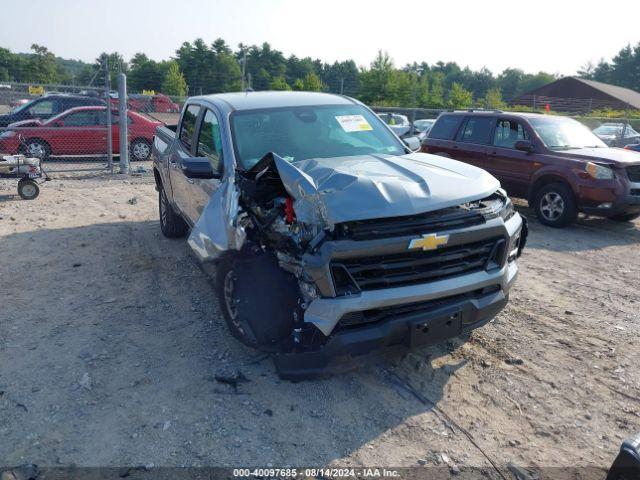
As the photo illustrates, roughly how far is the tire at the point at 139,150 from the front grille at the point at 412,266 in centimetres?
1253

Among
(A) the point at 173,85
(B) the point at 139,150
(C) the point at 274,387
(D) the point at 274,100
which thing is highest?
(A) the point at 173,85

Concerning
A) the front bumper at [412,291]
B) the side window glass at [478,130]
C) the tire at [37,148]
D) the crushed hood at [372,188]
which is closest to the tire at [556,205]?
the side window glass at [478,130]

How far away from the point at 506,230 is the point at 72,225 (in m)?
6.52

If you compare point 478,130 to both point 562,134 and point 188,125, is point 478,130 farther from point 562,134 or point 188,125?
point 188,125

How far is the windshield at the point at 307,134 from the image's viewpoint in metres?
4.59

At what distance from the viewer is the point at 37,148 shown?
43.1 feet

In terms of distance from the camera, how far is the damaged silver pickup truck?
3223mm

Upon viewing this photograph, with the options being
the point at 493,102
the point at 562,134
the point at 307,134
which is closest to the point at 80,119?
the point at 307,134

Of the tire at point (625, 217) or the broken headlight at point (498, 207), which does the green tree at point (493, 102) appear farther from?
the broken headlight at point (498, 207)

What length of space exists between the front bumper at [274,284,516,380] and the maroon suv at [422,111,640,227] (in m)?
5.67

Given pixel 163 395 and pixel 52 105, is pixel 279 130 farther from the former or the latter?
pixel 52 105

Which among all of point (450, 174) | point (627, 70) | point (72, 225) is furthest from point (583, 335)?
point (627, 70)

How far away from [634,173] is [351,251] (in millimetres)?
6952

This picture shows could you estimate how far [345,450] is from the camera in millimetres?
3049
